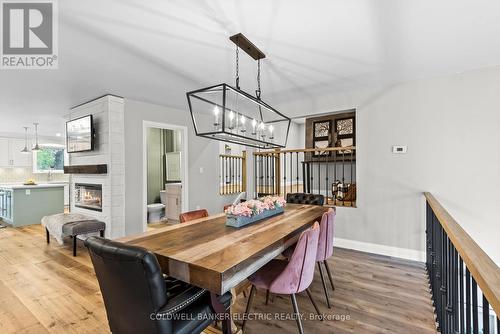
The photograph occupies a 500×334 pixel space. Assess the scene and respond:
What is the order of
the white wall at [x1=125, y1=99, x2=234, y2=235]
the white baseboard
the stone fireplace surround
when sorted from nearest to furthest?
the white baseboard
the stone fireplace surround
the white wall at [x1=125, y1=99, x2=234, y2=235]

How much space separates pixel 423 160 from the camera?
339 centimetres

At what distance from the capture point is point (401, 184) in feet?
11.6

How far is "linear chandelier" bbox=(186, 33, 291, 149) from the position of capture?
2.14 meters

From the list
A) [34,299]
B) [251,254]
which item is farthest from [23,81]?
[251,254]

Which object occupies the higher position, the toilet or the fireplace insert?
the fireplace insert

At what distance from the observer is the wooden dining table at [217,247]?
4.08 feet

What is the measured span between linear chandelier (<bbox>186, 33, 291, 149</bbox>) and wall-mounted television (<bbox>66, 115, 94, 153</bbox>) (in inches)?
70.3

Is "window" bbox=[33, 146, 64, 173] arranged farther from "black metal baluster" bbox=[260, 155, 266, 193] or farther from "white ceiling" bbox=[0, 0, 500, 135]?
"black metal baluster" bbox=[260, 155, 266, 193]

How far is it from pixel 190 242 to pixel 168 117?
3692mm

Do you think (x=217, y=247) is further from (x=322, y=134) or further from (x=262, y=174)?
(x=322, y=134)

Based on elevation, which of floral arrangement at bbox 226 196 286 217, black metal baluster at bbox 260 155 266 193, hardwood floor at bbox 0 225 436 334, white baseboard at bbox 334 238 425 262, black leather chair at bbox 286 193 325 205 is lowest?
hardwood floor at bbox 0 225 436 334

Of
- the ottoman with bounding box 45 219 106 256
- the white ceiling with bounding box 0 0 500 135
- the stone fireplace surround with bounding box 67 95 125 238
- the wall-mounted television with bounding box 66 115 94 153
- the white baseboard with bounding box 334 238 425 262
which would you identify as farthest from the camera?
the wall-mounted television with bounding box 66 115 94 153

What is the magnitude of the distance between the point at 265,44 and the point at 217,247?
2009 millimetres

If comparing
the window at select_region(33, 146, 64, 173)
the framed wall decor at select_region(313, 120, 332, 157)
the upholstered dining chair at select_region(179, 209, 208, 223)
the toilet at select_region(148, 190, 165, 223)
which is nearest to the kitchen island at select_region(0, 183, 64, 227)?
the window at select_region(33, 146, 64, 173)
